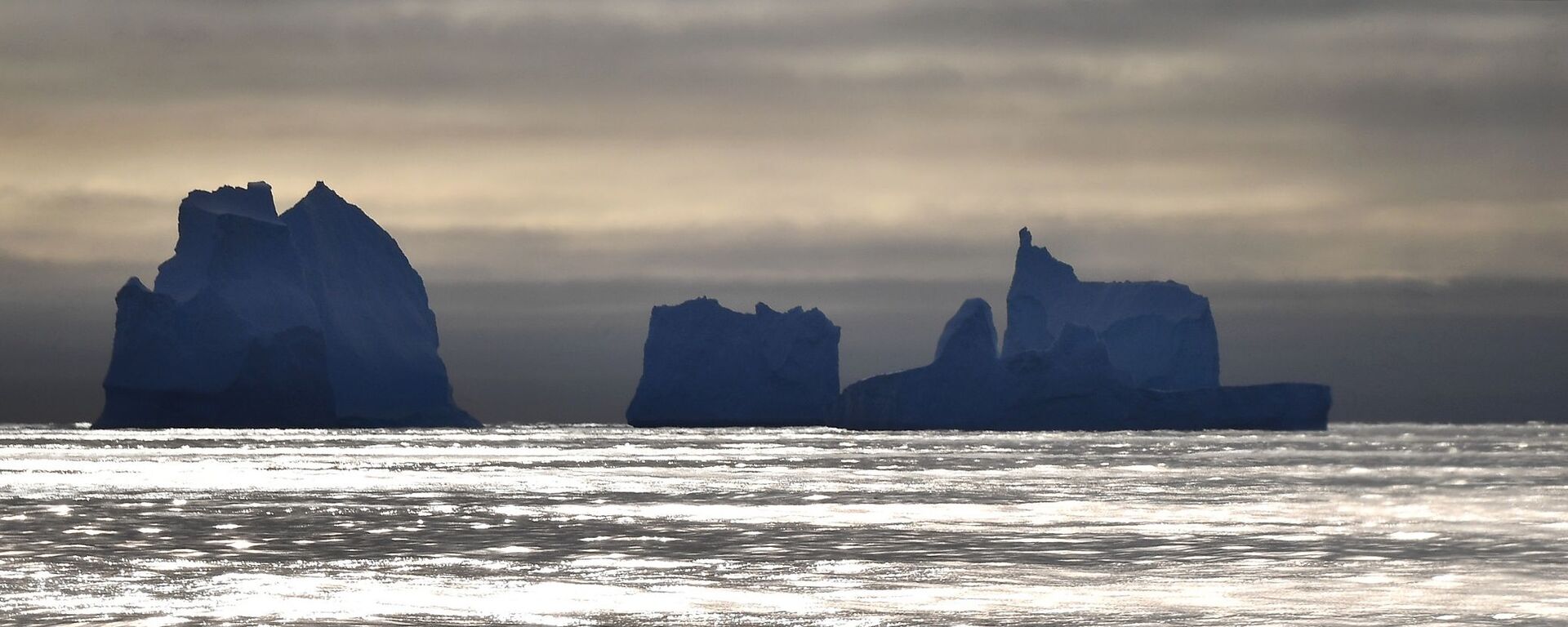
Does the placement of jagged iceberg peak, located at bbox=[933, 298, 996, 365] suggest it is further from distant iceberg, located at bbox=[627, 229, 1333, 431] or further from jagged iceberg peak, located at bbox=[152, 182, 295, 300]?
jagged iceberg peak, located at bbox=[152, 182, 295, 300]

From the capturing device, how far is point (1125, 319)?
112 metres

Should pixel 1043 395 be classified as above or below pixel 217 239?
below

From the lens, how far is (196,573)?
21234 millimetres

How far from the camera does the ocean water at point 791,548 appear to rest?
17.7m

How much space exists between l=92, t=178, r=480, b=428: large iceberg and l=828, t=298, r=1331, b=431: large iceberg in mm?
29938

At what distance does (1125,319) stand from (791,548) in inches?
3489

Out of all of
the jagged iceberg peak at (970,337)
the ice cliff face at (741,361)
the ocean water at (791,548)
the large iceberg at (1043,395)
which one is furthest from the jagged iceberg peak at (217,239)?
the ocean water at (791,548)

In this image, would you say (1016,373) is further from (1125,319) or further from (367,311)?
(367,311)

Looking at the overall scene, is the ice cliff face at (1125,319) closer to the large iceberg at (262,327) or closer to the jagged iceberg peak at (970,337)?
the jagged iceberg peak at (970,337)

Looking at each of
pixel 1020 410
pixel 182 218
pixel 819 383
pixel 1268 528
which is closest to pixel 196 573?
pixel 1268 528

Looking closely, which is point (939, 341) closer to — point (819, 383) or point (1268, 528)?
point (819, 383)

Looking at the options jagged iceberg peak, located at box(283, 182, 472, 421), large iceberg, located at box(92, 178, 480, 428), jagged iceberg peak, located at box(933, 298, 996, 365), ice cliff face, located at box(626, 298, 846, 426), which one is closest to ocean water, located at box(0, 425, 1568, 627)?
jagged iceberg peak, located at box(933, 298, 996, 365)

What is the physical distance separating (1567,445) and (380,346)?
67067 mm

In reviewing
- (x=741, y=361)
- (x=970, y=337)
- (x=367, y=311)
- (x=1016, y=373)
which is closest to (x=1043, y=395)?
(x=1016, y=373)
